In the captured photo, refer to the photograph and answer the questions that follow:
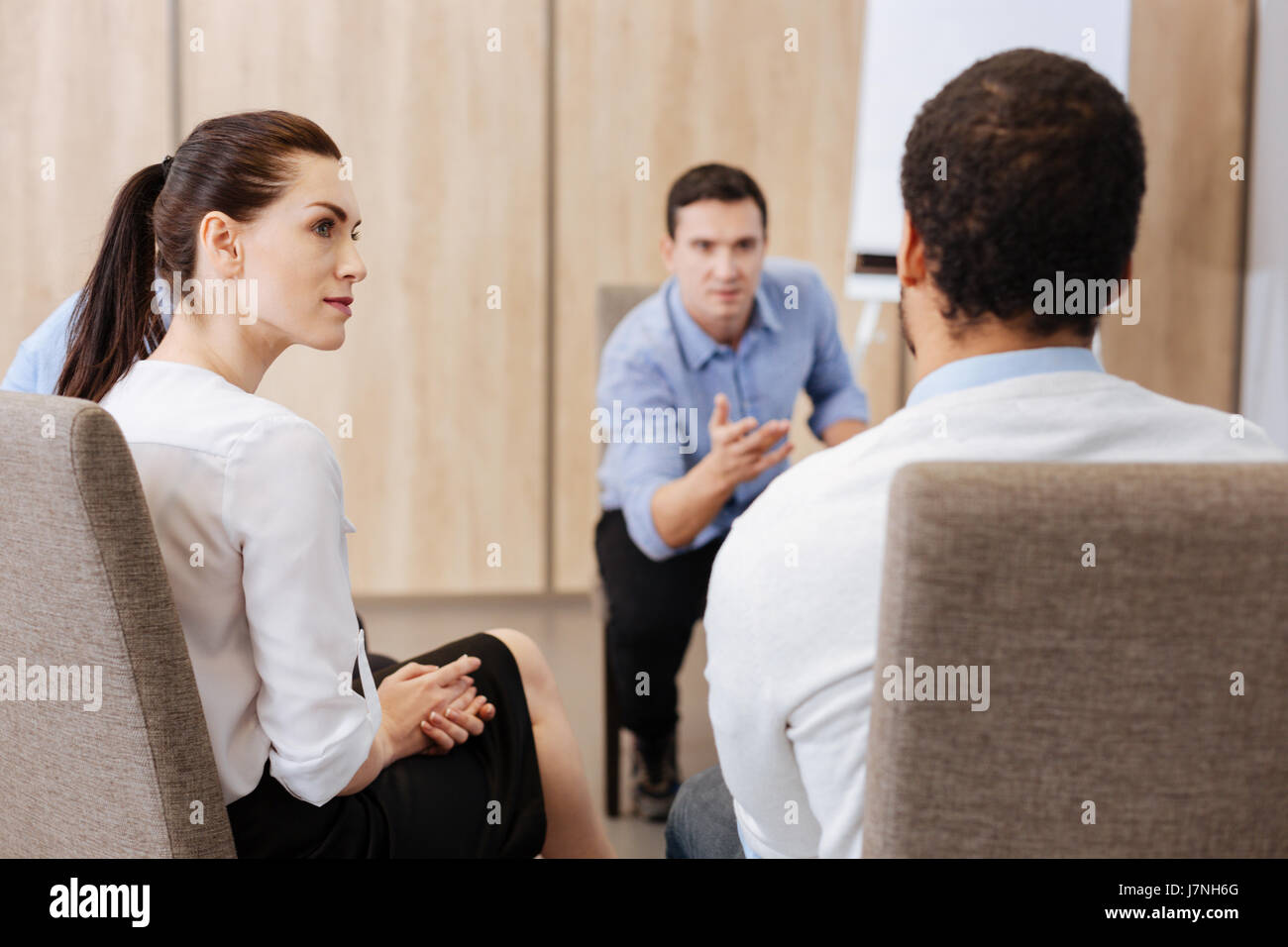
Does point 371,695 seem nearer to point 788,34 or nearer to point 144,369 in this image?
point 144,369

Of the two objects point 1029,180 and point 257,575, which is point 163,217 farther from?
point 1029,180

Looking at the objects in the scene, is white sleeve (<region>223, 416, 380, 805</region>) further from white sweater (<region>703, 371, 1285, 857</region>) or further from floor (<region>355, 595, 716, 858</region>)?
floor (<region>355, 595, 716, 858</region>)

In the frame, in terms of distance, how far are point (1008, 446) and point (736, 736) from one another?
300 millimetres

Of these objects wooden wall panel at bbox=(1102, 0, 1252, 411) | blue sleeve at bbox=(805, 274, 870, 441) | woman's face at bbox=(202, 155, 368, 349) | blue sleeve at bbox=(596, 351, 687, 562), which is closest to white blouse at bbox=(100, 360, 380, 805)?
woman's face at bbox=(202, 155, 368, 349)

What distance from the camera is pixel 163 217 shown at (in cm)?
116

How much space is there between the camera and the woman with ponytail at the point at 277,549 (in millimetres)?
948

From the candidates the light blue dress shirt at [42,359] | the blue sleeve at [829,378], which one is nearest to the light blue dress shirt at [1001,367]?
the light blue dress shirt at [42,359]

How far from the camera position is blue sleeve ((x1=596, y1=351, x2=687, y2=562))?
7.19ft

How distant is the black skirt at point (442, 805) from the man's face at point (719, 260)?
1167 mm

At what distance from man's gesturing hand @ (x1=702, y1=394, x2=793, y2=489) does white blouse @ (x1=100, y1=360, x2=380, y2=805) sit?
1061 mm

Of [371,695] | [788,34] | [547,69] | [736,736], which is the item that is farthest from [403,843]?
[788,34]

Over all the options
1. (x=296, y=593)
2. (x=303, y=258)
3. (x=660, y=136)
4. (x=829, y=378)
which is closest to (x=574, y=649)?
(x=829, y=378)

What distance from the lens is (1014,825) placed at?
706 millimetres

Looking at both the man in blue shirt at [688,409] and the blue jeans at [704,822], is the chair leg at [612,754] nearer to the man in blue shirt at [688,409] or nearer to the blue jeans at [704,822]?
the man in blue shirt at [688,409]
